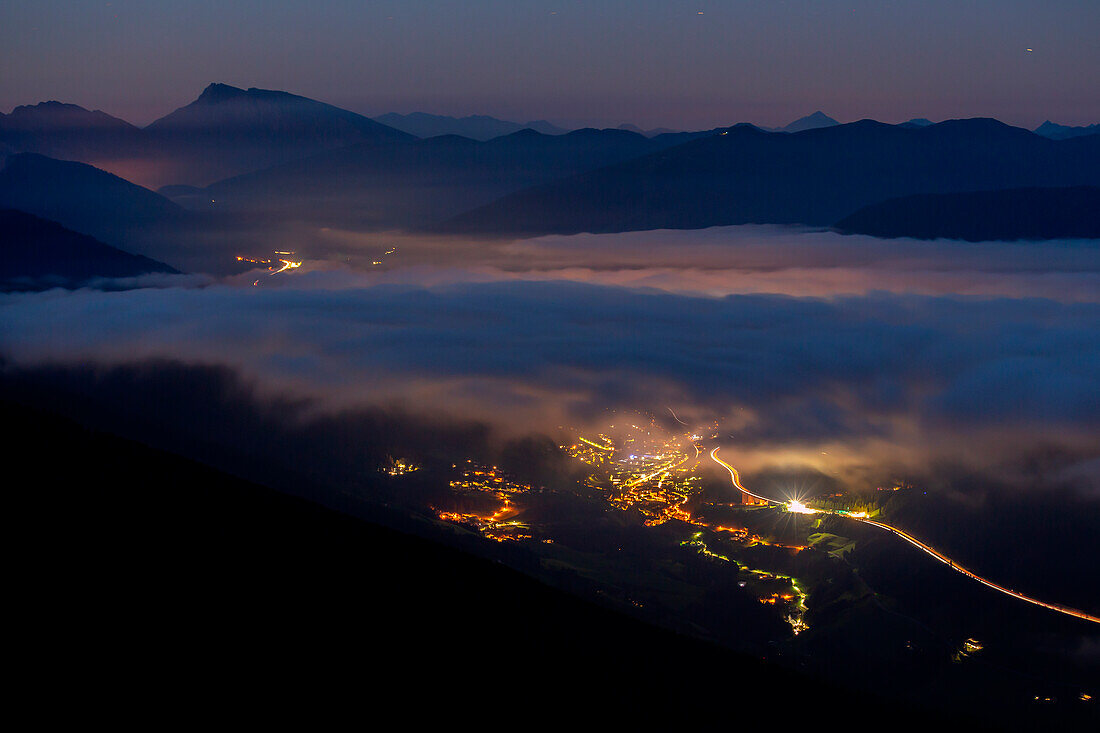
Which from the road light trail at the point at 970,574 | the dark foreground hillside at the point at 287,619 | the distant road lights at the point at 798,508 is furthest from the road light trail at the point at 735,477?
the dark foreground hillside at the point at 287,619

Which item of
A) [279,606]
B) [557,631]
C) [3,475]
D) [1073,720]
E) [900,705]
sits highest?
[3,475]

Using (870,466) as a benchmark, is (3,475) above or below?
above

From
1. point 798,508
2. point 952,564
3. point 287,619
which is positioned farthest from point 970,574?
point 287,619

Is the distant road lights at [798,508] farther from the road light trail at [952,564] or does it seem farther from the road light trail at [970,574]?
the road light trail at [970,574]

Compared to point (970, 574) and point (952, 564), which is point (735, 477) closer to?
point (952, 564)

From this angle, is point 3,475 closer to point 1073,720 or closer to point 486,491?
point 1073,720

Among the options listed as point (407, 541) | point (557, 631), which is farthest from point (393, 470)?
point (557, 631)

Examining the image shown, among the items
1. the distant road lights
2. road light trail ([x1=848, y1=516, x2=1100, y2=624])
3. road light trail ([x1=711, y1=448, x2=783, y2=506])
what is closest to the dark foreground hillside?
road light trail ([x1=848, y1=516, x2=1100, y2=624])

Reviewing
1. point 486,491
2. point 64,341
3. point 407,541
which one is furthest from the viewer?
point 64,341

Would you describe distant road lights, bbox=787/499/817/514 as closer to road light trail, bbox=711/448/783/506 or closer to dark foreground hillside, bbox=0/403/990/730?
road light trail, bbox=711/448/783/506
